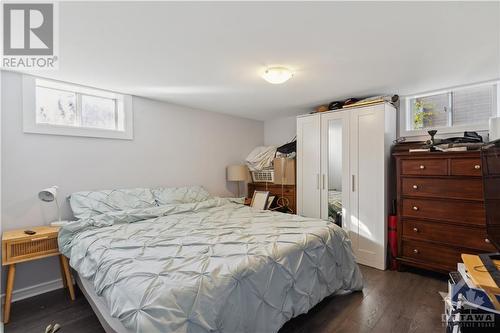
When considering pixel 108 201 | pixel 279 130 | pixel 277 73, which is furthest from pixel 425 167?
pixel 108 201

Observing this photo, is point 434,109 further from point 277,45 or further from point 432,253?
point 277,45

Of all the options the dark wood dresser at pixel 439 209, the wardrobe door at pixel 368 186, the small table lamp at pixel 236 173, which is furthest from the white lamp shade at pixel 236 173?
the dark wood dresser at pixel 439 209

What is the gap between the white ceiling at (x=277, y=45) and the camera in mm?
1521

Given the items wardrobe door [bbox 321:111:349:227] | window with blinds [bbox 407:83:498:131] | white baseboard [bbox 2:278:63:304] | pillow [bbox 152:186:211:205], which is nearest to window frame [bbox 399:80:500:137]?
window with blinds [bbox 407:83:498:131]

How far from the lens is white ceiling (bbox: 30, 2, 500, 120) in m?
1.52

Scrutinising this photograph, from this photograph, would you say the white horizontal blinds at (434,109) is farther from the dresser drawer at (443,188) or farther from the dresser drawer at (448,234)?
the dresser drawer at (448,234)

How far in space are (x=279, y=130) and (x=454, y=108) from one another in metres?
2.72

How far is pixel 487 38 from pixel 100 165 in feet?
12.9

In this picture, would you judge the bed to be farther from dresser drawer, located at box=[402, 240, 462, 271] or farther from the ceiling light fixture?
the ceiling light fixture

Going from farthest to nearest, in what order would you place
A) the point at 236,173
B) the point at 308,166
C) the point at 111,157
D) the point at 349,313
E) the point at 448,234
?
the point at 236,173, the point at 308,166, the point at 111,157, the point at 448,234, the point at 349,313

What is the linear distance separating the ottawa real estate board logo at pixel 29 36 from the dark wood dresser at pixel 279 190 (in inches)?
131

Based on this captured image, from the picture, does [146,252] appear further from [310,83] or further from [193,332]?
[310,83]

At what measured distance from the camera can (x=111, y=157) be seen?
10.0ft

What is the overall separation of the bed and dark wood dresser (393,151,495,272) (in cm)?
98
